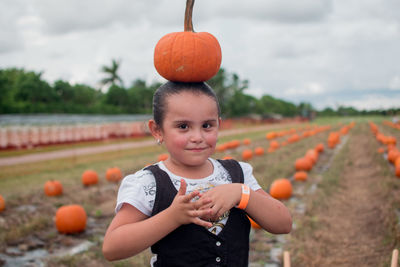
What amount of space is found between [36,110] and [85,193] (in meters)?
24.8

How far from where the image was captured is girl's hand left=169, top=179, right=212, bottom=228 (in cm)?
147

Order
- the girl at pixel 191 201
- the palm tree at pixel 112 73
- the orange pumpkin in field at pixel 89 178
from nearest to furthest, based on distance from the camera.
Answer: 1. the girl at pixel 191 201
2. the orange pumpkin in field at pixel 89 178
3. the palm tree at pixel 112 73

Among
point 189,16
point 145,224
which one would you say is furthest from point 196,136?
point 189,16

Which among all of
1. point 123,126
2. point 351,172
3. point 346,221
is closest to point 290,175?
point 351,172

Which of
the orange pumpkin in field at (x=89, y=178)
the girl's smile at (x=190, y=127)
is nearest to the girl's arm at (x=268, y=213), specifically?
the girl's smile at (x=190, y=127)

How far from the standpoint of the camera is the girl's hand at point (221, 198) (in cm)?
152

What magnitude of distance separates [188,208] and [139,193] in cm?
35

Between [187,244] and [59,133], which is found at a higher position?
[187,244]

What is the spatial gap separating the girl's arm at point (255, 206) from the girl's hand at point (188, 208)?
3cm

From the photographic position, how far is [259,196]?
1.71 metres

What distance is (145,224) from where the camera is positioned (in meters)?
1.60

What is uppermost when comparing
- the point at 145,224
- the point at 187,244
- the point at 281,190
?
the point at 145,224

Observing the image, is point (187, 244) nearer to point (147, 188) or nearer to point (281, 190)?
point (147, 188)

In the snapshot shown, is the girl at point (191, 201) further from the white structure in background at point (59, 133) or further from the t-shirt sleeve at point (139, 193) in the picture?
the white structure in background at point (59, 133)
